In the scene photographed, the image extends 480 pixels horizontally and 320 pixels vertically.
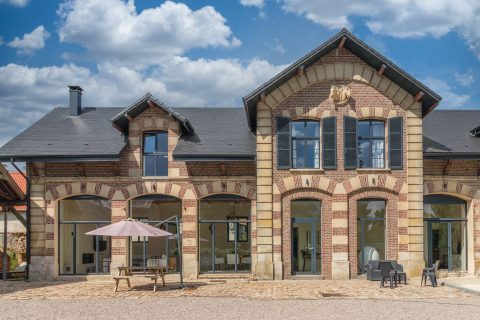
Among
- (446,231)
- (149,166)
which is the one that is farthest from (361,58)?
(149,166)

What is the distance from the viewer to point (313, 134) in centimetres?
2005

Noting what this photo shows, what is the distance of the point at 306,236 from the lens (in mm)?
19984

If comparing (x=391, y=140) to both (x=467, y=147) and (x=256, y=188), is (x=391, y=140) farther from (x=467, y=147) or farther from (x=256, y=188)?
(x=256, y=188)

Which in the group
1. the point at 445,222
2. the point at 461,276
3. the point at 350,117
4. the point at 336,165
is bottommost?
the point at 461,276

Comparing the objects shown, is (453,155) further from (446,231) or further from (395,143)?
(446,231)

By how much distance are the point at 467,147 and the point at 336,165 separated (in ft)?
15.8

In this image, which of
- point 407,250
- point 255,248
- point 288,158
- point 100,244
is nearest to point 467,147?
point 407,250

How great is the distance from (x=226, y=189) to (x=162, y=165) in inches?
94.6

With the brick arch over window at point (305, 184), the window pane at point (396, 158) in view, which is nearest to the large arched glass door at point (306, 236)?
the brick arch over window at point (305, 184)

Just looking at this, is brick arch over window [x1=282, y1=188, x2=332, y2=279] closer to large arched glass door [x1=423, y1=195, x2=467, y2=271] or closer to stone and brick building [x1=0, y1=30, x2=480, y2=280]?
stone and brick building [x1=0, y1=30, x2=480, y2=280]

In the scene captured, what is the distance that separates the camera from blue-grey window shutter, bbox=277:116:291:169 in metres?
19.8

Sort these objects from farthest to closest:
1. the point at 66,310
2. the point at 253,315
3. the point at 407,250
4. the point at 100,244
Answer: the point at 100,244, the point at 407,250, the point at 66,310, the point at 253,315

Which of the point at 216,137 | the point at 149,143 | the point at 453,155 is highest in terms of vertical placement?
the point at 216,137

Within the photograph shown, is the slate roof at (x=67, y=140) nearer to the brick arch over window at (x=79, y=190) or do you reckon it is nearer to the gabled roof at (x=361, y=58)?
the brick arch over window at (x=79, y=190)
